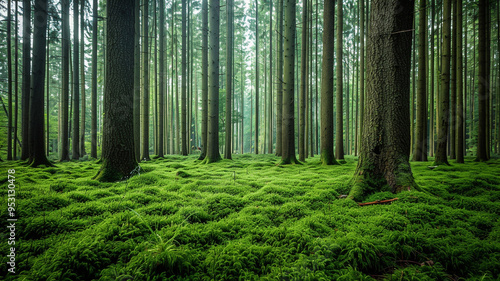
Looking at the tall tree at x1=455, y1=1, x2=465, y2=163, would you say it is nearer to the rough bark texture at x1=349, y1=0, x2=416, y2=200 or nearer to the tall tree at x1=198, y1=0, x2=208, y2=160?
the rough bark texture at x1=349, y1=0, x2=416, y2=200

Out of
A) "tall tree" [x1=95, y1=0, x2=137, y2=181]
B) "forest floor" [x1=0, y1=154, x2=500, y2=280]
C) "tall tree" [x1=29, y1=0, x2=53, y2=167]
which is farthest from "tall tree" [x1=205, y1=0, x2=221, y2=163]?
"tall tree" [x1=29, y1=0, x2=53, y2=167]

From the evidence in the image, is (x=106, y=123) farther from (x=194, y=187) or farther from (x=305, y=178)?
(x=305, y=178)

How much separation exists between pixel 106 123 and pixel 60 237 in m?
2.97

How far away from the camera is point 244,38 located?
18375 mm

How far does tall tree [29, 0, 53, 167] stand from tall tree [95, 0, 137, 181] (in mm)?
3758

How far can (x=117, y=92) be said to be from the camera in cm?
425

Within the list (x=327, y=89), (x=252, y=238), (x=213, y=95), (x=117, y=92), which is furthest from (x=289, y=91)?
(x=252, y=238)

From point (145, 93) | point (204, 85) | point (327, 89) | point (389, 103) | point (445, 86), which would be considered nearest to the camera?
point (389, 103)

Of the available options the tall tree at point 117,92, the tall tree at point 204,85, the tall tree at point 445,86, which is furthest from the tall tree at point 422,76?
the tall tree at point 117,92

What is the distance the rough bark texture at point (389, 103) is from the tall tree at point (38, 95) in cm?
888

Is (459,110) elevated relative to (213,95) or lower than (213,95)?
lower

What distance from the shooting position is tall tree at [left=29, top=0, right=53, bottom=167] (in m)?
6.04

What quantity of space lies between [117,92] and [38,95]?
440 centimetres

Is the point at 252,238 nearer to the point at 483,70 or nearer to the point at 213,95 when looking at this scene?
the point at 213,95
